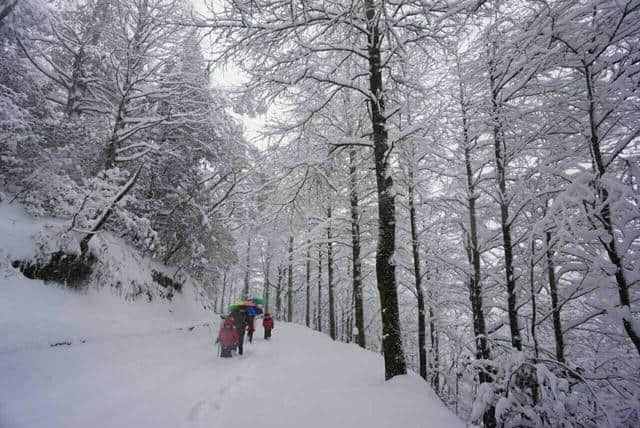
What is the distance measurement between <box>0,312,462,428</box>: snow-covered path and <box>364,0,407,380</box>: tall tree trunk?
18.8 inches

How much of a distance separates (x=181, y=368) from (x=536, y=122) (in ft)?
30.2

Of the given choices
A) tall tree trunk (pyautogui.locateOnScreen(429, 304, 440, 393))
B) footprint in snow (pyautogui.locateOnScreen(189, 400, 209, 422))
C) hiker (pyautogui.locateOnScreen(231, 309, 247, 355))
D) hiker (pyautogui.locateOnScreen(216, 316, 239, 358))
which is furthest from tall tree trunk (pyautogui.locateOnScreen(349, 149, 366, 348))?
footprint in snow (pyautogui.locateOnScreen(189, 400, 209, 422))

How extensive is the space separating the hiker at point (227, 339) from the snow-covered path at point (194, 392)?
30.6 inches

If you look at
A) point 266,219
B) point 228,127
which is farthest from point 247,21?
point 228,127

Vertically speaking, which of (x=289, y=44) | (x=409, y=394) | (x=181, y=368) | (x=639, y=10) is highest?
(x=289, y=44)

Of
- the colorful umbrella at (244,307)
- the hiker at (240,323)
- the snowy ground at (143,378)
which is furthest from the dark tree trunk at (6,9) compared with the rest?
the hiker at (240,323)

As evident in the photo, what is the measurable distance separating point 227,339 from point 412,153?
712 cm

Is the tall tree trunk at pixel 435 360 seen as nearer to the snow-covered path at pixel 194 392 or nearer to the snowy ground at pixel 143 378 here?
the snowy ground at pixel 143 378

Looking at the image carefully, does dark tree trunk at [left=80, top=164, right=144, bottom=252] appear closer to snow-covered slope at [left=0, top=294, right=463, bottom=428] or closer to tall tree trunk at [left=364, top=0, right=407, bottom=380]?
snow-covered slope at [left=0, top=294, right=463, bottom=428]

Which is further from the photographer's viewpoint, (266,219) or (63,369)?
(266,219)

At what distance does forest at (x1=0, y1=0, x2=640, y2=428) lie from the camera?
3250mm

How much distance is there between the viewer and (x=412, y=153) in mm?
7648

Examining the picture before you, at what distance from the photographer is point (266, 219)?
7742 millimetres

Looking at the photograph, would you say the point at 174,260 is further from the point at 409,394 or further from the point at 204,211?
the point at 409,394
